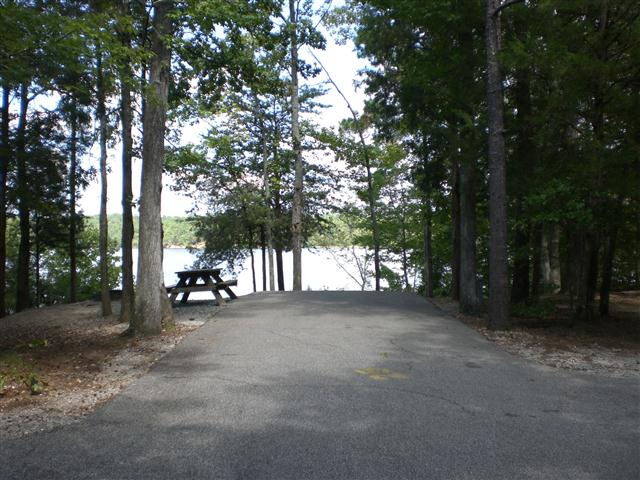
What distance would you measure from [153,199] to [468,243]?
683 cm

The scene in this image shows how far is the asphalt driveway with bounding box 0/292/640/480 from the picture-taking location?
3.31 m

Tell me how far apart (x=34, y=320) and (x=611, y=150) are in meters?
13.6

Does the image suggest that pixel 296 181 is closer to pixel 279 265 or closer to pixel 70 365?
pixel 279 265

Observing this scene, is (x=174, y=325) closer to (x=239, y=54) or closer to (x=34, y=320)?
(x=239, y=54)

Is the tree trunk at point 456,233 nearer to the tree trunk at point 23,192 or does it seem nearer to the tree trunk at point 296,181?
the tree trunk at point 296,181

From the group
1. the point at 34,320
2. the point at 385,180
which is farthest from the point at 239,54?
the point at 385,180

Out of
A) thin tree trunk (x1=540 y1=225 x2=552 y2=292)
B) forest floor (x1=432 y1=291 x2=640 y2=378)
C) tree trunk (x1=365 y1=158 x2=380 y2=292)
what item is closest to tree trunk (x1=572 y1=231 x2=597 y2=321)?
forest floor (x1=432 y1=291 x2=640 y2=378)

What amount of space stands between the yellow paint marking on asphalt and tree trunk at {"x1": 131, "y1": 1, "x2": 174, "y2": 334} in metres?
4.28

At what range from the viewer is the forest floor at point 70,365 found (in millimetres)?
4535

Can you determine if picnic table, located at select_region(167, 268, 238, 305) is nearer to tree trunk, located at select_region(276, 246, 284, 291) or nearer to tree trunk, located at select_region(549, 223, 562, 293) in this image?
tree trunk, located at select_region(549, 223, 562, 293)

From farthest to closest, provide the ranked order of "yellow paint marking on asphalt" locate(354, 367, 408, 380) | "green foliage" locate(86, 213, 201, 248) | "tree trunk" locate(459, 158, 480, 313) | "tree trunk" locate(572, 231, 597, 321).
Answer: "green foliage" locate(86, 213, 201, 248) → "tree trunk" locate(459, 158, 480, 313) → "tree trunk" locate(572, 231, 597, 321) → "yellow paint marking on asphalt" locate(354, 367, 408, 380)

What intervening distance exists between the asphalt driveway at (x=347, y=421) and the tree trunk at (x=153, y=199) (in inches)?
70.0

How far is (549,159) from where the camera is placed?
31.9 ft

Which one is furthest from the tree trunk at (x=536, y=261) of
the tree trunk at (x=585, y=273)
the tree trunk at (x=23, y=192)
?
the tree trunk at (x=23, y=192)
